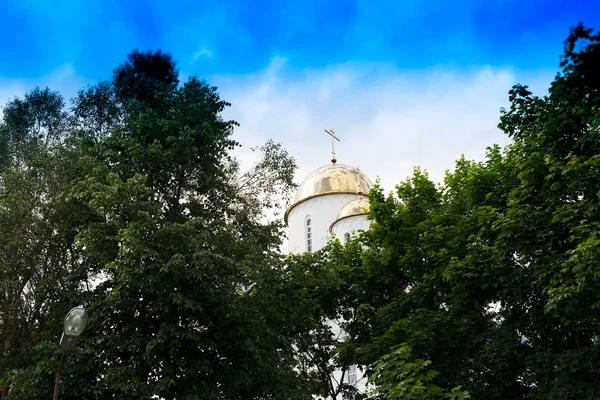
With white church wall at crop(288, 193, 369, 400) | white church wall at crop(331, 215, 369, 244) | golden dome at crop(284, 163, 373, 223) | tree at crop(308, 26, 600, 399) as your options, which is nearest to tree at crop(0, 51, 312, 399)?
tree at crop(308, 26, 600, 399)

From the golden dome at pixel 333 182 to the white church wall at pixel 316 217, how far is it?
28 centimetres

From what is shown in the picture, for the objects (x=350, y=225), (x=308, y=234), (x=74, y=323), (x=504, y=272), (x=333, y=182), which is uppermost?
(x=333, y=182)

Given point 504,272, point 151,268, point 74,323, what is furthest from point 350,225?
point 74,323

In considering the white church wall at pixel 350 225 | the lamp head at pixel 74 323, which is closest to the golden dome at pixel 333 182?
the white church wall at pixel 350 225

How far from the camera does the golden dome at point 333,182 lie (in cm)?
3422

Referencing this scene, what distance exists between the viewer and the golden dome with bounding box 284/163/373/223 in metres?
34.2

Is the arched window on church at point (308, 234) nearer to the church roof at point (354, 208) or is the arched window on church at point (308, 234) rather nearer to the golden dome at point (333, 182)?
the golden dome at point (333, 182)

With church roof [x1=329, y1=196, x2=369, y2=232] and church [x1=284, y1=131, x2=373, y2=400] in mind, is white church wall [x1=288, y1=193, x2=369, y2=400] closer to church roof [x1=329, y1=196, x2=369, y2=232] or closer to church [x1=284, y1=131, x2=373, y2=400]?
church [x1=284, y1=131, x2=373, y2=400]

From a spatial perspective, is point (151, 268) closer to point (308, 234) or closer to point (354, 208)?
point (354, 208)

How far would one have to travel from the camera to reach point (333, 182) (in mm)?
34469

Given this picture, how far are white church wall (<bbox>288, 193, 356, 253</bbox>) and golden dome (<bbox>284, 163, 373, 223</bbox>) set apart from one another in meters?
0.28

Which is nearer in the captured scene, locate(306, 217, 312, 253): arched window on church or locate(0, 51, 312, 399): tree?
locate(0, 51, 312, 399): tree

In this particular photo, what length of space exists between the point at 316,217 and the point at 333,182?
223 cm

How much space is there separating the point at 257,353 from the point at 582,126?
26.6ft
